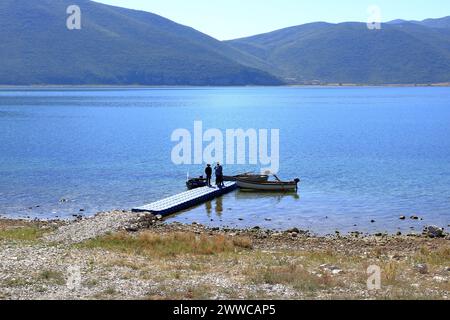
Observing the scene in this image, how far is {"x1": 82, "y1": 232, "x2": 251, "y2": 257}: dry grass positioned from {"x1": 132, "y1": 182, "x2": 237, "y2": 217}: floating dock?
7.63 m

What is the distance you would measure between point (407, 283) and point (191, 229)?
1338 cm

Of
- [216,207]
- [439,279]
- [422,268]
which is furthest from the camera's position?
[216,207]

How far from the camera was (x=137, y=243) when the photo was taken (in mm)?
24609

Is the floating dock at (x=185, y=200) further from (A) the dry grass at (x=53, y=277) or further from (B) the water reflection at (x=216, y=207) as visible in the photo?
(A) the dry grass at (x=53, y=277)

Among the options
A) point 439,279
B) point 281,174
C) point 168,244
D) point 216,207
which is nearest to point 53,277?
point 168,244

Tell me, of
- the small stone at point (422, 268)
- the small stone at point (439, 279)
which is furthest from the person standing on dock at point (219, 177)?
the small stone at point (439, 279)

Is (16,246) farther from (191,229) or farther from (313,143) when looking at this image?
(313,143)

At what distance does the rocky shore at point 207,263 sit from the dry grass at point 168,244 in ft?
0.13

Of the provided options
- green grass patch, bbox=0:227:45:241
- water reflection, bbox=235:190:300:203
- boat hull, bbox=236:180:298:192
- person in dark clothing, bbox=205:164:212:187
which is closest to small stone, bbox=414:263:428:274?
green grass patch, bbox=0:227:45:241

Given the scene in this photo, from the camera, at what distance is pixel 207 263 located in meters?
21.3

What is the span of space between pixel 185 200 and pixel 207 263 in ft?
52.8

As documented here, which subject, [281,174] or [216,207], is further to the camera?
[281,174]

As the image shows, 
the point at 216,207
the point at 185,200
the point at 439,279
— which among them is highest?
the point at 185,200

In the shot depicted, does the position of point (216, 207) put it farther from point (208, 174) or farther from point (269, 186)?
point (269, 186)
